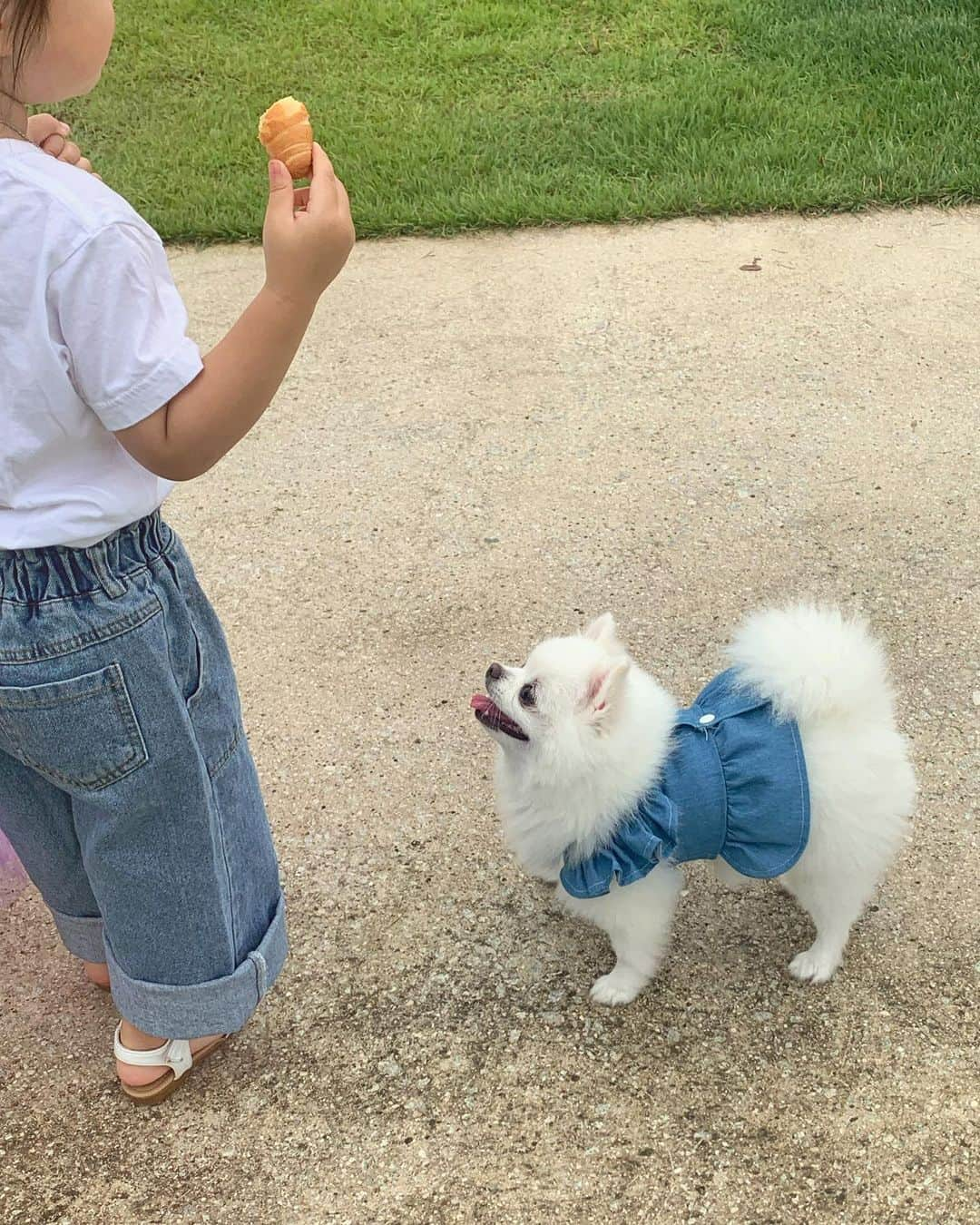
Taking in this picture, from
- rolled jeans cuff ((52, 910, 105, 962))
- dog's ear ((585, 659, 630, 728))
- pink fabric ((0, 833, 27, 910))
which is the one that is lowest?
pink fabric ((0, 833, 27, 910))

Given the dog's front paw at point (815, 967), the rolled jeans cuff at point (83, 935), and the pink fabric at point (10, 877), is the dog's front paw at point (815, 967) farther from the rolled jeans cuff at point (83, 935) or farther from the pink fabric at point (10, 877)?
the pink fabric at point (10, 877)

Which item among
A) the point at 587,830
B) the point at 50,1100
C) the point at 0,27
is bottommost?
the point at 50,1100

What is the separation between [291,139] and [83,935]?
158cm

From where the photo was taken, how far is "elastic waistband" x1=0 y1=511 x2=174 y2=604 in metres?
1.64

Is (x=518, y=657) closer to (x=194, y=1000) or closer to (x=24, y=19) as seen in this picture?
(x=194, y=1000)

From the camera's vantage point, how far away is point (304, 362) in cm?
459

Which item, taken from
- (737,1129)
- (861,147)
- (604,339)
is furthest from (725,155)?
(737,1129)

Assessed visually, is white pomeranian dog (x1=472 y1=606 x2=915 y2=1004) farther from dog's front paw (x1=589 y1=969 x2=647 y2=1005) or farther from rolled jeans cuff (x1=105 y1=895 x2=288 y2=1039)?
rolled jeans cuff (x1=105 y1=895 x2=288 y2=1039)

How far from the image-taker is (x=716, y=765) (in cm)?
221

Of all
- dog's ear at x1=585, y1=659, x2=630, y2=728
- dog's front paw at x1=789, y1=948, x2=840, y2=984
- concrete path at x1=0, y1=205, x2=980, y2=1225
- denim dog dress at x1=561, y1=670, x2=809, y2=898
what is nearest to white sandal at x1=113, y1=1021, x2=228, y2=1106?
concrete path at x1=0, y1=205, x2=980, y2=1225

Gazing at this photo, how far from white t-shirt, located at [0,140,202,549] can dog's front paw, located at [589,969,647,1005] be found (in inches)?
57.4

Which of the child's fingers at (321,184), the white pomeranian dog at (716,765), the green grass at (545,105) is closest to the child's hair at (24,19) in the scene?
the child's fingers at (321,184)

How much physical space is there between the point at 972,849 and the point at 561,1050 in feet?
3.54

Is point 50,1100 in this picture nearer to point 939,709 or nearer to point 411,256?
point 939,709
